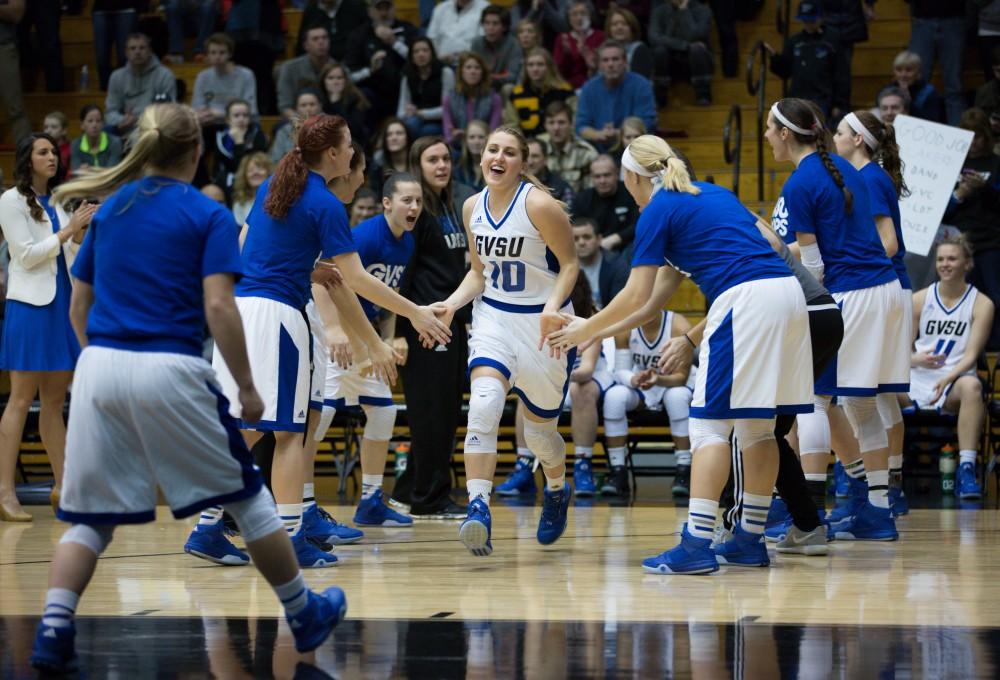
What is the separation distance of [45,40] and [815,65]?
7.86 metres

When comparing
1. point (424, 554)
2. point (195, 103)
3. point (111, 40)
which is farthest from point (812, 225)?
point (111, 40)

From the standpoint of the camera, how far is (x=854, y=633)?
4.15 metres

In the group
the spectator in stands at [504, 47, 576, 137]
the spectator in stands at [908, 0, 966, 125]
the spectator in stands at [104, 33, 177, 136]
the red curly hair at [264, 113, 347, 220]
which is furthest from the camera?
the spectator in stands at [104, 33, 177, 136]

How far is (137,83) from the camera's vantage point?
1312 cm

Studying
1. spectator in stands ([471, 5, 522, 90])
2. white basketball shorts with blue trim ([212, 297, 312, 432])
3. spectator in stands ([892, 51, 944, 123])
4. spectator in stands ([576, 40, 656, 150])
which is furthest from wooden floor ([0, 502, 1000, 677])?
spectator in stands ([471, 5, 522, 90])

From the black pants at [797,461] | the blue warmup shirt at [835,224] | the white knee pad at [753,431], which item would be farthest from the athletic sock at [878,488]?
the white knee pad at [753,431]

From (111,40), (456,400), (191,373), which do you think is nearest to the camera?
(191,373)

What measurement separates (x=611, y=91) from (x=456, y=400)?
15.4 feet

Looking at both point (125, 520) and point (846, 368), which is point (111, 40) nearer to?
point (846, 368)

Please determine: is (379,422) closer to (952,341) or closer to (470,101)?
(952,341)

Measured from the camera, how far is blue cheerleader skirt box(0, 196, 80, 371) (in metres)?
7.72

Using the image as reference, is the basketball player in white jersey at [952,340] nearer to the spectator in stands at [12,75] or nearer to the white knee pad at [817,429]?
the white knee pad at [817,429]

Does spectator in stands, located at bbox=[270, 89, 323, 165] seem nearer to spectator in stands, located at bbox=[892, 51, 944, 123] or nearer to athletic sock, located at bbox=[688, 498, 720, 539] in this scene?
spectator in stands, located at bbox=[892, 51, 944, 123]

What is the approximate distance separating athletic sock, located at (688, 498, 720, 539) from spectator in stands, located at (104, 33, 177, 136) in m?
8.96
